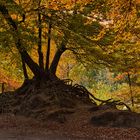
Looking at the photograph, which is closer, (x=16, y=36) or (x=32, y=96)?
(x=16, y=36)

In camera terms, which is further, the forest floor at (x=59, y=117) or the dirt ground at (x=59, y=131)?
the forest floor at (x=59, y=117)

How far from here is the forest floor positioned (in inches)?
599

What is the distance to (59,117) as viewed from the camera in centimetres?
1839

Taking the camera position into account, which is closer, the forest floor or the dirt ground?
the dirt ground

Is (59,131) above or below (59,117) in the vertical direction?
below

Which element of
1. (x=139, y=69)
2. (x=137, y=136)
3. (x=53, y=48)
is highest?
(x=53, y=48)

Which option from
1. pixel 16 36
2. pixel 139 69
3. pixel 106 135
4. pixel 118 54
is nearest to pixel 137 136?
pixel 106 135

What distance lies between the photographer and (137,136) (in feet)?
48.1

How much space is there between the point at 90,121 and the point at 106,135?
2487 mm

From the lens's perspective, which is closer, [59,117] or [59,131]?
[59,131]

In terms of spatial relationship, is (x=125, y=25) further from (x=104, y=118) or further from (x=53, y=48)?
(x=53, y=48)

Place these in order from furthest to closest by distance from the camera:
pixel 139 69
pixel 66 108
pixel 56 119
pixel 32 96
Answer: pixel 139 69
pixel 32 96
pixel 66 108
pixel 56 119

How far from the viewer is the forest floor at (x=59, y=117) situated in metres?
15.2

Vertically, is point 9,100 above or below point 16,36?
below
